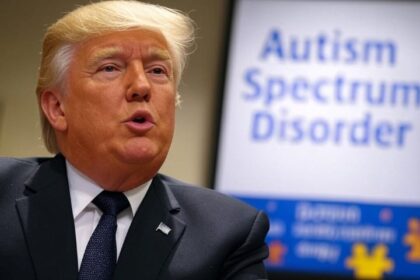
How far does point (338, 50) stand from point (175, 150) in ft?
2.36

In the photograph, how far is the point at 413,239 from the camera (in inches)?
112

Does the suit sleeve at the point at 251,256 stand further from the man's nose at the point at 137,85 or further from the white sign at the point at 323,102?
the white sign at the point at 323,102

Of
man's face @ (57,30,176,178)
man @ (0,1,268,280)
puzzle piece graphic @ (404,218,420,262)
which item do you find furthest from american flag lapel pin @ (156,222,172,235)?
puzzle piece graphic @ (404,218,420,262)

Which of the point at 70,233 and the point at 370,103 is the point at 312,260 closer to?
the point at 370,103

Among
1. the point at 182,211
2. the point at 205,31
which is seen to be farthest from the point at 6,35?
the point at 182,211

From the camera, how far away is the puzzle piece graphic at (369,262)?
2805mm

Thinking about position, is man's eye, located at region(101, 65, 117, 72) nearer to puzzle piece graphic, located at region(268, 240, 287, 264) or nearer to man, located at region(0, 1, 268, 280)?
man, located at region(0, 1, 268, 280)

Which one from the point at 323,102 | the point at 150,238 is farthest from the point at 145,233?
the point at 323,102

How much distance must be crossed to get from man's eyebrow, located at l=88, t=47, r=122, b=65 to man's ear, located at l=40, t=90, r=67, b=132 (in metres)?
0.13

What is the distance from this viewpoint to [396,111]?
9.55 ft

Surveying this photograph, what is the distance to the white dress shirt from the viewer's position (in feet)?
4.92

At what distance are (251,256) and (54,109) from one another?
50 centimetres

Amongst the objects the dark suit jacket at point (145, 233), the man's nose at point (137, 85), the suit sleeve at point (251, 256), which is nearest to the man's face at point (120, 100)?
the man's nose at point (137, 85)

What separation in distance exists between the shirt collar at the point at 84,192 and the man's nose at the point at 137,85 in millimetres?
195
